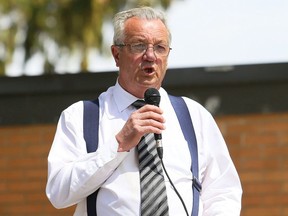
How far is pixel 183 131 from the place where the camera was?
14.6 ft

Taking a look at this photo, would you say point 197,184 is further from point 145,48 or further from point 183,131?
point 145,48

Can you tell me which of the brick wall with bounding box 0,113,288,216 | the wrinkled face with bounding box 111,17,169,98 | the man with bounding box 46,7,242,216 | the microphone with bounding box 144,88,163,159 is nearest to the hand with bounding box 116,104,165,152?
the man with bounding box 46,7,242,216

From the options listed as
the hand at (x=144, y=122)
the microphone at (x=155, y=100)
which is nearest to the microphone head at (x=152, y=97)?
the microphone at (x=155, y=100)

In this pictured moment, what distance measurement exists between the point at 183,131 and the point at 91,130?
0.39m

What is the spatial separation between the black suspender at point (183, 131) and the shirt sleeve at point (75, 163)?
0.09 feet

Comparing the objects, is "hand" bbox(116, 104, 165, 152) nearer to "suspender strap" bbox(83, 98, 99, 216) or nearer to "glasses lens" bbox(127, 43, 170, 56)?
"suspender strap" bbox(83, 98, 99, 216)

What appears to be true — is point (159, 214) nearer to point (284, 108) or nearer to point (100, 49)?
point (284, 108)

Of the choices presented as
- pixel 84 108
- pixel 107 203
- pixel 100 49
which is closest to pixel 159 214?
pixel 107 203

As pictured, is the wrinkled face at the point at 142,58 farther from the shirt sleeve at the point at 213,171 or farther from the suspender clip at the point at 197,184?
the suspender clip at the point at 197,184

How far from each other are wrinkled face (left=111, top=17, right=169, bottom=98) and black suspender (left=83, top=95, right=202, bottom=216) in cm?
18

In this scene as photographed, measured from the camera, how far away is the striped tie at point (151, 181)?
423 cm

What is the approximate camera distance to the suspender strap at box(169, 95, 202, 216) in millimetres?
4367

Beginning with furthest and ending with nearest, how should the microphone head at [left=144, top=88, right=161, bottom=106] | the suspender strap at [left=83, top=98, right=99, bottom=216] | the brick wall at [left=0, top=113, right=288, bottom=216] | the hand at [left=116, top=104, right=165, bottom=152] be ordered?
the brick wall at [left=0, top=113, right=288, bottom=216]
the suspender strap at [left=83, top=98, right=99, bottom=216]
the microphone head at [left=144, top=88, right=161, bottom=106]
the hand at [left=116, top=104, right=165, bottom=152]

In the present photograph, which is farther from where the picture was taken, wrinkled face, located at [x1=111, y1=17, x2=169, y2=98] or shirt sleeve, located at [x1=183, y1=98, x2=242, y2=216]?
shirt sleeve, located at [x1=183, y1=98, x2=242, y2=216]
